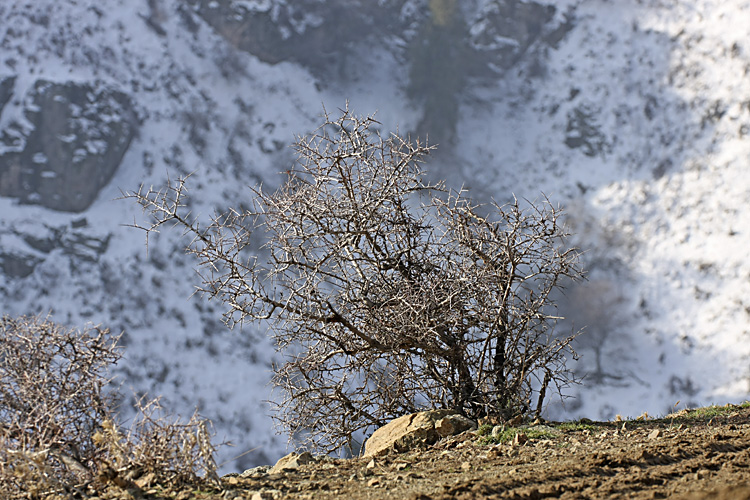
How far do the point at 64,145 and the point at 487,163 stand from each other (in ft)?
90.3

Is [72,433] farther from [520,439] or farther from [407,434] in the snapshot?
[520,439]

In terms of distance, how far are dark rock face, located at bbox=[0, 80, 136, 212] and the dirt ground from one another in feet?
157

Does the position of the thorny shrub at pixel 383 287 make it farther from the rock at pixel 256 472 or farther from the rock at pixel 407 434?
the rock at pixel 256 472

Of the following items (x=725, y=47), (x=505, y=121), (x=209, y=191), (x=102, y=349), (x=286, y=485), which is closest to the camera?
(x=286, y=485)

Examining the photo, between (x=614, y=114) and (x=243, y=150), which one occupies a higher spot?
(x=614, y=114)

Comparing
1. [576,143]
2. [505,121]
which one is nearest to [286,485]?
[576,143]

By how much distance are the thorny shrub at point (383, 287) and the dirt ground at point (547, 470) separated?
24.7 inches

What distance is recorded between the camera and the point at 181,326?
43531 mm

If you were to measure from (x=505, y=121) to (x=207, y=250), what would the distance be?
2320 inches

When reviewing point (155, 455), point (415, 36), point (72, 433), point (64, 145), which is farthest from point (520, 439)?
point (415, 36)

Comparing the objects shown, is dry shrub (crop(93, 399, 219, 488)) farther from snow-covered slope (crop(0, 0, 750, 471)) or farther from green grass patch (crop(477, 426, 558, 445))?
snow-covered slope (crop(0, 0, 750, 471))

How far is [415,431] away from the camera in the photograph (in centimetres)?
478

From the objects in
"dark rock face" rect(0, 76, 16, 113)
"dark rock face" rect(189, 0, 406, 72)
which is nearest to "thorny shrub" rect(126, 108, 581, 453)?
"dark rock face" rect(0, 76, 16, 113)

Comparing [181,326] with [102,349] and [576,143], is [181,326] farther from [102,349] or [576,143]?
[102,349]
